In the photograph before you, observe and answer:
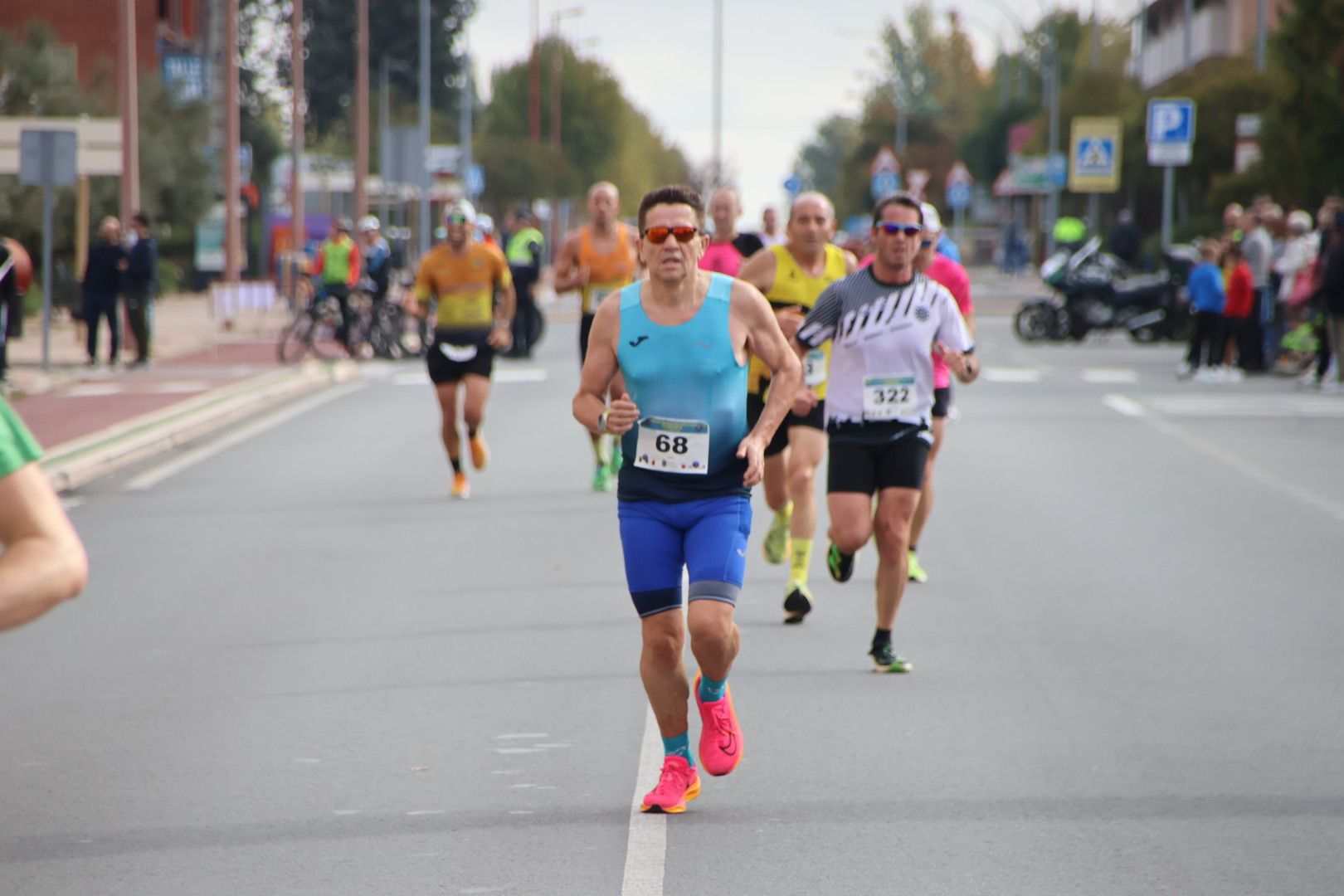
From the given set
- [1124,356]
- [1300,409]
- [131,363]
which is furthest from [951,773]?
[1124,356]

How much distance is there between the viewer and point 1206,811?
20.6 ft

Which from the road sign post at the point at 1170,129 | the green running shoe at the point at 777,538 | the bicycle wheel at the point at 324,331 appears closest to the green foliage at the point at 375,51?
the road sign post at the point at 1170,129

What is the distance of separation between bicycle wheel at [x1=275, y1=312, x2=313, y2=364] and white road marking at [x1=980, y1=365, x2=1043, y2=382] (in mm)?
9048

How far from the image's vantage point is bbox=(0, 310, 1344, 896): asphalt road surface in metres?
5.77

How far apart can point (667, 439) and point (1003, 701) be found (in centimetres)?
229

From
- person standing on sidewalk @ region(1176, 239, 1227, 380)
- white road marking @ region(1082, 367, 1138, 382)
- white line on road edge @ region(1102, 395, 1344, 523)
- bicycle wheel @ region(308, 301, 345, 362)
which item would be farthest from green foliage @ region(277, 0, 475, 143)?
white line on road edge @ region(1102, 395, 1344, 523)

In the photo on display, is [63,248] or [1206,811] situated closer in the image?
[1206,811]

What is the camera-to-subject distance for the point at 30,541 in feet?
9.45

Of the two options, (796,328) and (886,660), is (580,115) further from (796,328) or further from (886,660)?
(886,660)

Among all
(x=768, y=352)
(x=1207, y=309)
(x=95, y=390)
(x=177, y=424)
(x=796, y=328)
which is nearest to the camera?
(x=768, y=352)

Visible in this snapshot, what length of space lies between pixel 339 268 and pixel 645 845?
2313 cm

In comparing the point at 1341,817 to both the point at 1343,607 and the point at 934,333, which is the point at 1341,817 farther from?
the point at 1343,607

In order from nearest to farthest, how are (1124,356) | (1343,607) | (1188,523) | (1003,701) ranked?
(1003,701) → (1343,607) → (1188,523) → (1124,356)

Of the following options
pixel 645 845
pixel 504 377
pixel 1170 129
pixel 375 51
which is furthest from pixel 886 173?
pixel 645 845
